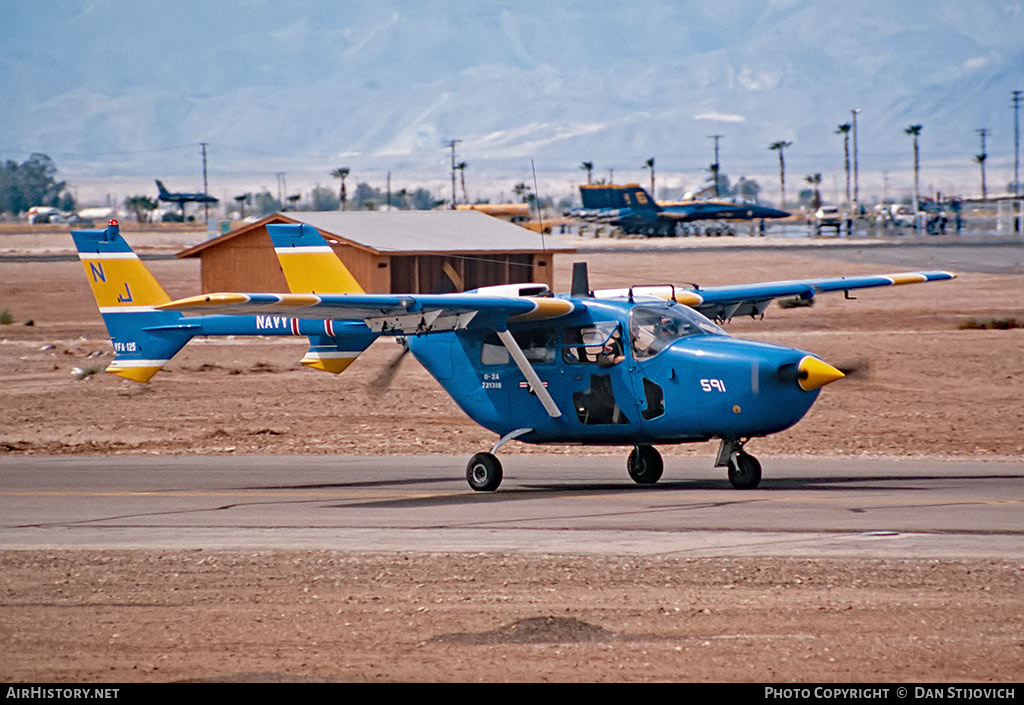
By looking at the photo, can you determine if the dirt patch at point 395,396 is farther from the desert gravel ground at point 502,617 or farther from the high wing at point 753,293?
the desert gravel ground at point 502,617

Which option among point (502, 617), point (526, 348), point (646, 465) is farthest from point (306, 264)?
point (502, 617)

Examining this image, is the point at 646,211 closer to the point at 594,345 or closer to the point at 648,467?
the point at 648,467

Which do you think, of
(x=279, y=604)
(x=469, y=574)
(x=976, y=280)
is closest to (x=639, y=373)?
(x=469, y=574)

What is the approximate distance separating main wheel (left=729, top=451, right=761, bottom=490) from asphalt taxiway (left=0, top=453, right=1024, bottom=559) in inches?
7.3

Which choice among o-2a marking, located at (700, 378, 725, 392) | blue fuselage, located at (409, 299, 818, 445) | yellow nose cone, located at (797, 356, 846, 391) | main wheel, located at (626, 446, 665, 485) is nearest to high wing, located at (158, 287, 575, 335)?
blue fuselage, located at (409, 299, 818, 445)

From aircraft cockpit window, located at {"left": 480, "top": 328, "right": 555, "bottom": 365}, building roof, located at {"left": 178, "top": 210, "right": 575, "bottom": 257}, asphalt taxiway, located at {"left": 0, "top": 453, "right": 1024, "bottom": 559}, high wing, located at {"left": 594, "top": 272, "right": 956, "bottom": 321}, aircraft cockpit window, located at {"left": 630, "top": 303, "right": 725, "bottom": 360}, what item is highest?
building roof, located at {"left": 178, "top": 210, "right": 575, "bottom": 257}

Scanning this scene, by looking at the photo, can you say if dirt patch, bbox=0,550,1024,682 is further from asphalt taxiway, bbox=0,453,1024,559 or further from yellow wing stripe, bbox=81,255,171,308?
yellow wing stripe, bbox=81,255,171,308

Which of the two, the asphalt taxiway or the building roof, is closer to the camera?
the asphalt taxiway

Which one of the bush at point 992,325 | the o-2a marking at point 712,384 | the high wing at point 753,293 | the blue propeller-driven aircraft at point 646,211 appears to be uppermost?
the blue propeller-driven aircraft at point 646,211

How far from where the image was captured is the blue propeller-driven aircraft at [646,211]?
119m

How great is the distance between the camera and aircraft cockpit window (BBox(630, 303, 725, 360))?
17.9 m

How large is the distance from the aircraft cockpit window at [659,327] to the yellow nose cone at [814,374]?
1.82 meters

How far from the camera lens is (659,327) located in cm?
1795

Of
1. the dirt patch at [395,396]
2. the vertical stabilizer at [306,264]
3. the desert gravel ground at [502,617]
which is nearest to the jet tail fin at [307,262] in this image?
the vertical stabilizer at [306,264]
